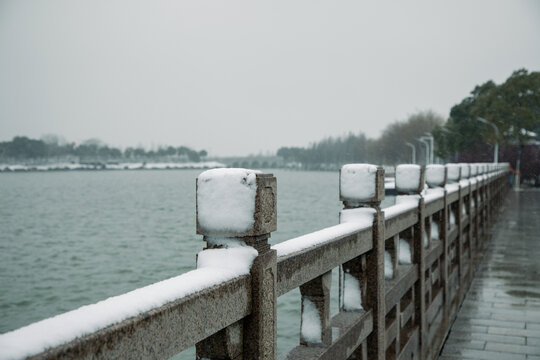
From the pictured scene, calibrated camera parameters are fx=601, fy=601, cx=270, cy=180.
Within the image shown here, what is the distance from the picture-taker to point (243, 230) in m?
1.83

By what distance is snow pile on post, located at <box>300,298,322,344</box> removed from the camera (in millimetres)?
2729

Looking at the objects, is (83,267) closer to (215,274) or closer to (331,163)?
(215,274)

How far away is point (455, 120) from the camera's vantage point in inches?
2653

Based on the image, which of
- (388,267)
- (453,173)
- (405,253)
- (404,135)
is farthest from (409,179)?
(404,135)

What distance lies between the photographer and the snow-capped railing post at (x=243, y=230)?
1.83 metres

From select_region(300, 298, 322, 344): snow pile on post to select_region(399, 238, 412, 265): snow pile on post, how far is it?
2.65 metres

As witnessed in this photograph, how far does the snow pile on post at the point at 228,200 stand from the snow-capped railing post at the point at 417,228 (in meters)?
3.67

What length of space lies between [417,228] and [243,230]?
12.4 ft

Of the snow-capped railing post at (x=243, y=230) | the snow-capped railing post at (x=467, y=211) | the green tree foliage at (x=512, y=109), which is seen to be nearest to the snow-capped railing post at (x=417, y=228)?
the snow-capped railing post at (x=243, y=230)

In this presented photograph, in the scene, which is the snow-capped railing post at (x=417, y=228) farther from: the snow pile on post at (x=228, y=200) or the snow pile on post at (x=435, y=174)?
the snow pile on post at (x=228, y=200)

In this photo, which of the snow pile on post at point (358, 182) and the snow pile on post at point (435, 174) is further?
the snow pile on post at point (435, 174)

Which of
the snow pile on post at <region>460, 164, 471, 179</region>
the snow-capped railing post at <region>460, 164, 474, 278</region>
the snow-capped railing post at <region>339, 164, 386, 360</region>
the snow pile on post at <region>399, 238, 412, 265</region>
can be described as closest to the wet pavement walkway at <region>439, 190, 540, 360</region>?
the snow-capped railing post at <region>460, 164, 474, 278</region>

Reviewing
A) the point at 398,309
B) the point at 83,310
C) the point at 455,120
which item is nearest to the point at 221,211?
the point at 83,310

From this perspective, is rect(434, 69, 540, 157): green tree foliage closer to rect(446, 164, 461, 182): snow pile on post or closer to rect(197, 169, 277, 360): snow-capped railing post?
rect(446, 164, 461, 182): snow pile on post
